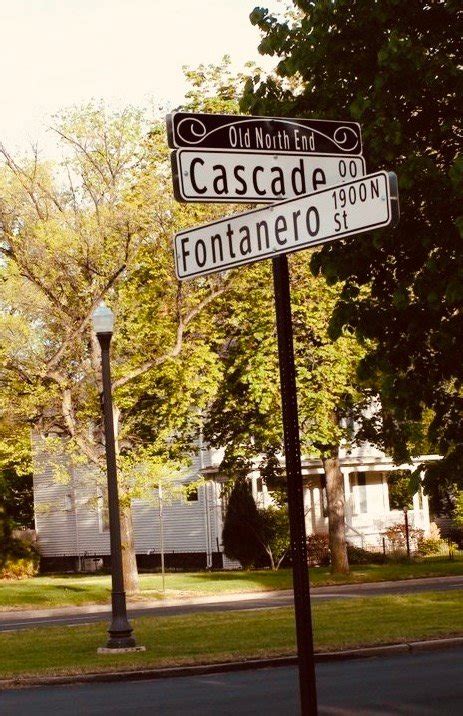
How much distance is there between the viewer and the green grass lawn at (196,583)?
123 ft

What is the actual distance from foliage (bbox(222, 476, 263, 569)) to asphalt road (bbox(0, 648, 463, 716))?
28729 mm

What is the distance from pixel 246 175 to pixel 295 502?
1362 mm

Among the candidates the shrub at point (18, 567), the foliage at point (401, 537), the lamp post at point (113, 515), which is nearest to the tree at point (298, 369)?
the foliage at point (401, 537)

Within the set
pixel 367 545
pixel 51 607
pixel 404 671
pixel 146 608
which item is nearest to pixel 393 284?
pixel 404 671

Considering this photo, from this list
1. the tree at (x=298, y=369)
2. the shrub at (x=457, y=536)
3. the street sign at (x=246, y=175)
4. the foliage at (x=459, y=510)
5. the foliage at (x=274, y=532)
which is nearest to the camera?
the street sign at (x=246, y=175)

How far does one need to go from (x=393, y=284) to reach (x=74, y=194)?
73.6ft

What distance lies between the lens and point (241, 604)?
32875 millimetres

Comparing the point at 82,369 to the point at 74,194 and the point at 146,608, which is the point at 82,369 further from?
the point at 146,608

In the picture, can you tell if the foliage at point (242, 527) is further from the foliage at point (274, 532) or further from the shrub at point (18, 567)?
the shrub at point (18, 567)

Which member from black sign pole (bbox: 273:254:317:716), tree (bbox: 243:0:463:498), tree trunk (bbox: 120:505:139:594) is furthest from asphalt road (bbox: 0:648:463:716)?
tree trunk (bbox: 120:505:139:594)

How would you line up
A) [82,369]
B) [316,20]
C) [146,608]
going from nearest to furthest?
[316,20]
[146,608]
[82,369]

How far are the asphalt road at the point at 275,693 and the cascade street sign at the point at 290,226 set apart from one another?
7.46m

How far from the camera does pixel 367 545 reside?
51.8 meters

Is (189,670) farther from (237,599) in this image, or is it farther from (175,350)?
A: (175,350)
